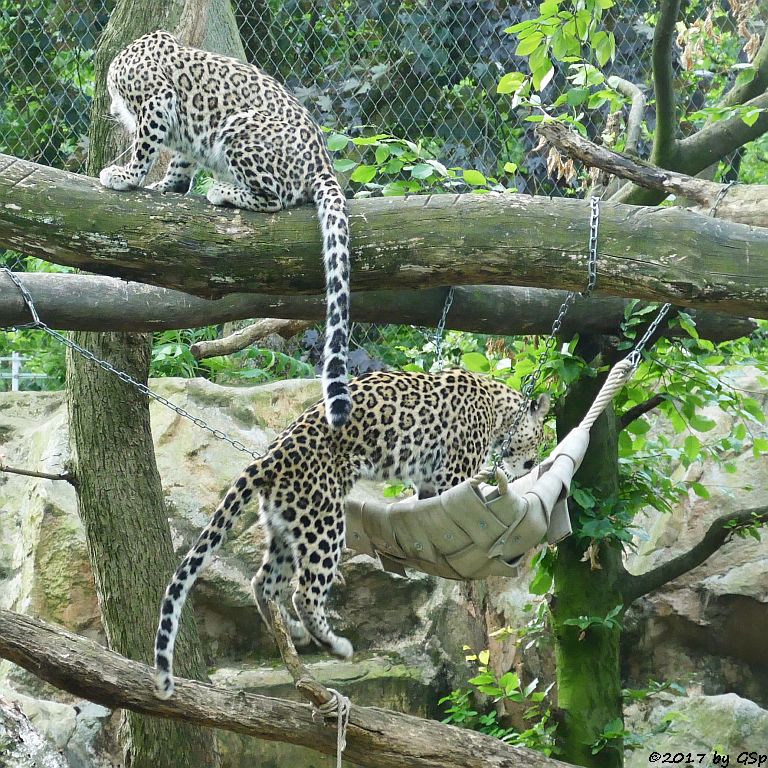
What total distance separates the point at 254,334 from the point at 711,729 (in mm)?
3537

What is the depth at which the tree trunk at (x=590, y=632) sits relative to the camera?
523 centimetres

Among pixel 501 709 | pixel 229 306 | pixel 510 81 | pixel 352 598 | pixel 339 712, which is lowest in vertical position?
pixel 501 709

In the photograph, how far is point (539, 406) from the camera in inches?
217

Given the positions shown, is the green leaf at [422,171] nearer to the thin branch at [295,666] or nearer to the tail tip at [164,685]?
the thin branch at [295,666]

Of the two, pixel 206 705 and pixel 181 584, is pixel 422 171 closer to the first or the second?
pixel 181 584

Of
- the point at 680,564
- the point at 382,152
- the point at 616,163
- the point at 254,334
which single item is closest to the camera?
the point at 382,152

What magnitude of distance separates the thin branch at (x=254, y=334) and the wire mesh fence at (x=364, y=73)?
1.67 meters

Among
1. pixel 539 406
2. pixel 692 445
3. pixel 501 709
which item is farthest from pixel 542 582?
pixel 501 709

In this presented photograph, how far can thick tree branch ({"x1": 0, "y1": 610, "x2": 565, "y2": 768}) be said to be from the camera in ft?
12.7

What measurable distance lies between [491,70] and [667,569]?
14.2ft

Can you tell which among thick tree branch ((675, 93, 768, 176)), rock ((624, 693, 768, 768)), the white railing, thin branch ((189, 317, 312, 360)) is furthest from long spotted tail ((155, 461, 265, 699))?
the white railing

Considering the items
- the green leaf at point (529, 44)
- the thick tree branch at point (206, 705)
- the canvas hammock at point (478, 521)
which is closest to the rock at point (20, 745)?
the thick tree branch at point (206, 705)

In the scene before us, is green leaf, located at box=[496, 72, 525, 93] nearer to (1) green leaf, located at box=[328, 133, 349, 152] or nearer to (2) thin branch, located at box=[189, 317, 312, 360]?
(1) green leaf, located at box=[328, 133, 349, 152]

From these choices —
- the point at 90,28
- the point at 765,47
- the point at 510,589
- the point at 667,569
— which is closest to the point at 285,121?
the point at 765,47
